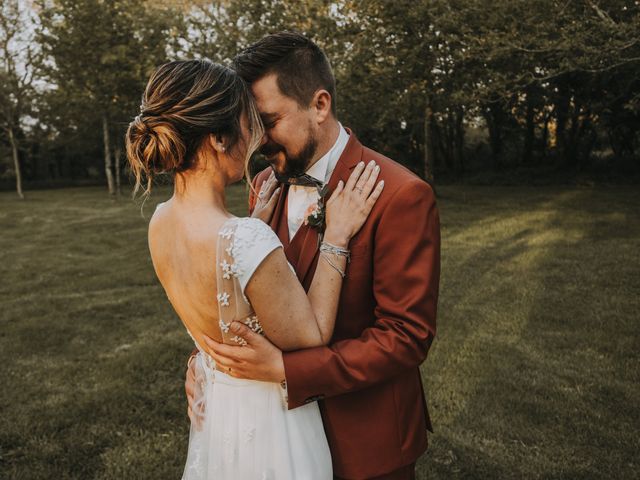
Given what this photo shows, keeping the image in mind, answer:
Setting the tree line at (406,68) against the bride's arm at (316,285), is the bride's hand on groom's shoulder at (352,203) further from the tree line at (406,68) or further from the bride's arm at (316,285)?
the tree line at (406,68)

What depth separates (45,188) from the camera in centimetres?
3844

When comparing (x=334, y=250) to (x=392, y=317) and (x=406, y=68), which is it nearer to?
(x=392, y=317)

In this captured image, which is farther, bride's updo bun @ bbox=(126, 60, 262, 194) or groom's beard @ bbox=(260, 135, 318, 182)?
groom's beard @ bbox=(260, 135, 318, 182)

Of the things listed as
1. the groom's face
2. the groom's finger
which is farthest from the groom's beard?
the groom's finger

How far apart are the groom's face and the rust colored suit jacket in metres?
0.23

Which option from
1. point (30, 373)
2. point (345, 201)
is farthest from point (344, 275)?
point (30, 373)

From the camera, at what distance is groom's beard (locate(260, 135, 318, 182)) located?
93.7 inches

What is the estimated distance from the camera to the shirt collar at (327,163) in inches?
94.9

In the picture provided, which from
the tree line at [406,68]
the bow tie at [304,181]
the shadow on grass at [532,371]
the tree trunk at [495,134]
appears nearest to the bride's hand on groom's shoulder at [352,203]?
the bow tie at [304,181]

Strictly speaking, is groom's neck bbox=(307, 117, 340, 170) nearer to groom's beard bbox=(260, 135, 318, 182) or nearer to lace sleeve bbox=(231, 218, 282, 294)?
groom's beard bbox=(260, 135, 318, 182)

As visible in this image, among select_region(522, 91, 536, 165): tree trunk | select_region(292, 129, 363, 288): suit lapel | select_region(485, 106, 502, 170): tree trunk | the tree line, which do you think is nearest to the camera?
select_region(292, 129, 363, 288): suit lapel

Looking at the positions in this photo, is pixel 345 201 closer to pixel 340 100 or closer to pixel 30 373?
pixel 30 373

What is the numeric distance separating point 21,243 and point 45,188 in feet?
85.9

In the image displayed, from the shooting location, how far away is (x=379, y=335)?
193 centimetres
